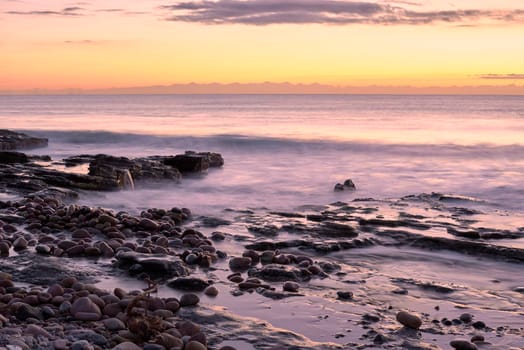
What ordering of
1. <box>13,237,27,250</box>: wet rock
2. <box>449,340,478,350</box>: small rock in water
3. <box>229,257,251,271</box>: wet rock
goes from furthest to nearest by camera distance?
1. <box>13,237,27,250</box>: wet rock
2. <box>229,257,251,271</box>: wet rock
3. <box>449,340,478,350</box>: small rock in water

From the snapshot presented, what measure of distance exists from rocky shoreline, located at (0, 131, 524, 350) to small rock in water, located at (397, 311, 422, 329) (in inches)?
0.4

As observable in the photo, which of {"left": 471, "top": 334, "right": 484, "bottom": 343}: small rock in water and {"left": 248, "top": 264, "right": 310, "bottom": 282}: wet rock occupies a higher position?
{"left": 471, "top": 334, "right": 484, "bottom": 343}: small rock in water

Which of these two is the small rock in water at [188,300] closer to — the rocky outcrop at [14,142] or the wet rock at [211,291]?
the wet rock at [211,291]

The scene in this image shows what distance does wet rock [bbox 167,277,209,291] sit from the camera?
6312 mm

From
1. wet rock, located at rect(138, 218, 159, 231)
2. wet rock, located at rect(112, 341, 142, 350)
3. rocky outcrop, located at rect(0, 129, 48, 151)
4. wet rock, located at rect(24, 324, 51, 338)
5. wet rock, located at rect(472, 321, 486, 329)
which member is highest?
wet rock, located at rect(24, 324, 51, 338)

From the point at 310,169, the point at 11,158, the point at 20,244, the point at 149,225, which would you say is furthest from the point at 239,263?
the point at 310,169

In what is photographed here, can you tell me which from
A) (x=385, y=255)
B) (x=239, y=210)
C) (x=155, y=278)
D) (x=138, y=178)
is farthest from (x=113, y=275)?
(x=138, y=178)

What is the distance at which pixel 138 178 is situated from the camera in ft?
49.5

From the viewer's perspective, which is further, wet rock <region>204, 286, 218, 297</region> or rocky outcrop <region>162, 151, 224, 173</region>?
rocky outcrop <region>162, 151, 224, 173</region>

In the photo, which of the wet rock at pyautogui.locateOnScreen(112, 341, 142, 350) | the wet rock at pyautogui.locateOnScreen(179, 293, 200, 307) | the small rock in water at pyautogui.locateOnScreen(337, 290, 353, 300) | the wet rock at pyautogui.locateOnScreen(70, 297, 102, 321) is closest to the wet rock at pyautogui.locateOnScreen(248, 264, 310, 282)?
the small rock in water at pyautogui.locateOnScreen(337, 290, 353, 300)

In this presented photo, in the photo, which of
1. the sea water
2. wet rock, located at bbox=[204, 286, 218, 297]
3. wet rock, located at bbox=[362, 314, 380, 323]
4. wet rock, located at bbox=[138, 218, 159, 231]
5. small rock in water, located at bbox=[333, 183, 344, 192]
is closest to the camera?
wet rock, located at bbox=[362, 314, 380, 323]

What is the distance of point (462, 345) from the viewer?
4.89 meters

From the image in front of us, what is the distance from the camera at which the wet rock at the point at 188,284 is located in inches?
Result: 249

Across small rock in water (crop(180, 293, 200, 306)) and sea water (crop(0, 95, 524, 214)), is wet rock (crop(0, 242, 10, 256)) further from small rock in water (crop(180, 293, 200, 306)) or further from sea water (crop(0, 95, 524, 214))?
sea water (crop(0, 95, 524, 214))
